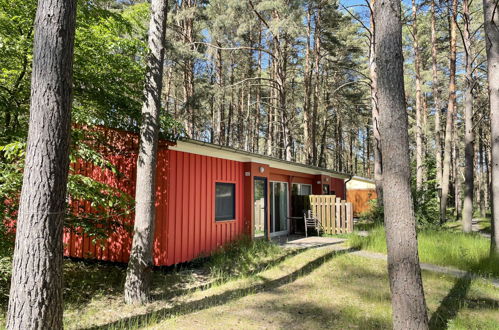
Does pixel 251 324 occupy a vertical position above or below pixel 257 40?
below

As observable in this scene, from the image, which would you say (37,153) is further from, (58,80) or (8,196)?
(8,196)

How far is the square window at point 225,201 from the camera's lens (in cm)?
888

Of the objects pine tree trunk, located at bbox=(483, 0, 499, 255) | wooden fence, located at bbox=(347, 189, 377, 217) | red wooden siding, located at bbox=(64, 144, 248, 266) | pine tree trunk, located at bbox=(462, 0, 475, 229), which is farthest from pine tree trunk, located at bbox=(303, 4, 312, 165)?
pine tree trunk, located at bbox=(483, 0, 499, 255)

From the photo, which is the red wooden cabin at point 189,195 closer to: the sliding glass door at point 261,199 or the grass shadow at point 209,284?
the sliding glass door at point 261,199

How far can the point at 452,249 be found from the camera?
7.65 meters

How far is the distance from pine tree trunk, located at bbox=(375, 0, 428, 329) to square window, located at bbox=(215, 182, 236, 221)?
19.2 ft

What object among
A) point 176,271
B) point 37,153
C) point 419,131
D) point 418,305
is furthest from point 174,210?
point 419,131

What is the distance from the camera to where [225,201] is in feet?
30.2

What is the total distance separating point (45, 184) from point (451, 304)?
18.1 feet

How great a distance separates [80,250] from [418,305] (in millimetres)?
7383

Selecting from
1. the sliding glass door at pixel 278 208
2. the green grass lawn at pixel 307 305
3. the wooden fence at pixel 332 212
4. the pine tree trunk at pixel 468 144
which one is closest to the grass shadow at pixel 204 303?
the green grass lawn at pixel 307 305

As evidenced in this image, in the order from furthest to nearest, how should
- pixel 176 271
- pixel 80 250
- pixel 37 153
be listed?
pixel 80 250 < pixel 176 271 < pixel 37 153

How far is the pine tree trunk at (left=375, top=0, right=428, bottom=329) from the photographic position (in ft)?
11.0

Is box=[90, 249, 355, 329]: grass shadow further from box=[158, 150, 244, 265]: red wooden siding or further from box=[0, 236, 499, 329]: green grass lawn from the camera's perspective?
box=[158, 150, 244, 265]: red wooden siding
